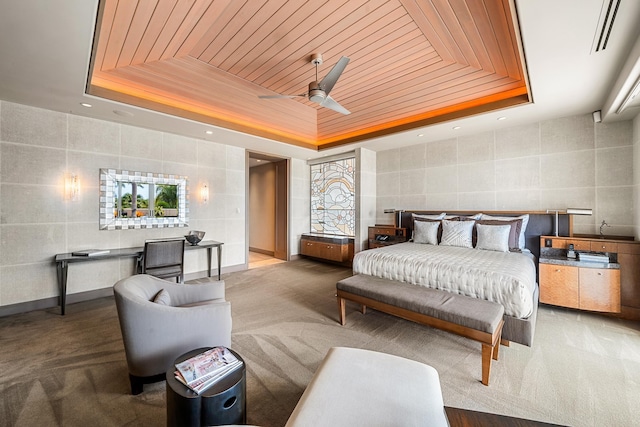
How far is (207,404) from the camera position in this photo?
1.34 metres

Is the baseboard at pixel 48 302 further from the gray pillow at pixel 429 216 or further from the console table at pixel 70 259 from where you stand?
the gray pillow at pixel 429 216

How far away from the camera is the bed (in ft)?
8.05

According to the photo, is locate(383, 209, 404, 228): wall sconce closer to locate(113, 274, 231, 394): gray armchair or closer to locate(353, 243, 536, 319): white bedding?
locate(353, 243, 536, 319): white bedding

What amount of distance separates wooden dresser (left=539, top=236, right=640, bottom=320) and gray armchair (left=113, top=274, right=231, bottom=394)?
413cm

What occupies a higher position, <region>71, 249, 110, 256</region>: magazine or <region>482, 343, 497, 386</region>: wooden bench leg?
<region>71, 249, 110, 256</region>: magazine

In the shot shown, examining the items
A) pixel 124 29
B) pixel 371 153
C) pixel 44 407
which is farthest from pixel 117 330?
pixel 371 153

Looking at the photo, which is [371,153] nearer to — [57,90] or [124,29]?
[124,29]

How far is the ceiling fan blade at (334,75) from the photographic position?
8.60ft

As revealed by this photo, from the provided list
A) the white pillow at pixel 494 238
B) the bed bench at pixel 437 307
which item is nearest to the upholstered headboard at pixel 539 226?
the white pillow at pixel 494 238

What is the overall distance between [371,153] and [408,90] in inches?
89.9

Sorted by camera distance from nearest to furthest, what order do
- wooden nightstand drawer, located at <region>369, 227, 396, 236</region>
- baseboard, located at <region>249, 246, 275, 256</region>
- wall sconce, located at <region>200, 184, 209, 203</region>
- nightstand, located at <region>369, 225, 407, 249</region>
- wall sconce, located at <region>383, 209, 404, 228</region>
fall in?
wall sconce, located at <region>200, 184, 209, 203</region> → nightstand, located at <region>369, 225, 407, 249</region> → wooden nightstand drawer, located at <region>369, 227, 396, 236</region> → wall sconce, located at <region>383, 209, 404, 228</region> → baseboard, located at <region>249, 246, 275, 256</region>

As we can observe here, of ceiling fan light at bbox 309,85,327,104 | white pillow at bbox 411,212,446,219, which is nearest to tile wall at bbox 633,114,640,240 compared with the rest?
white pillow at bbox 411,212,446,219

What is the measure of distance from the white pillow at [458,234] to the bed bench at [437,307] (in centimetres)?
177

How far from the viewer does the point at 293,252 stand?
6.80 metres
